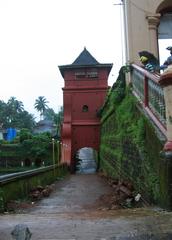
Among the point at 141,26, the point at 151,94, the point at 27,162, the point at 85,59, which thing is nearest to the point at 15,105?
the point at 27,162

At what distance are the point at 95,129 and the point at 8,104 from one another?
50.4 metres

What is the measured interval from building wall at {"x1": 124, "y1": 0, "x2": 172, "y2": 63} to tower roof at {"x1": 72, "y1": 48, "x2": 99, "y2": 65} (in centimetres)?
1911

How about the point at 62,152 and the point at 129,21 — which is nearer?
the point at 129,21

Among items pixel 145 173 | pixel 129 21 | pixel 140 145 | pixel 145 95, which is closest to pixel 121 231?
pixel 145 173

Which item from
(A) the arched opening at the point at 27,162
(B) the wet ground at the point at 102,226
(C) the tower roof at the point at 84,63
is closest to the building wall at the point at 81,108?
(C) the tower roof at the point at 84,63

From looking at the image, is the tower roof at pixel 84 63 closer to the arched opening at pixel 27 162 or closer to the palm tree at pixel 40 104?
the arched opening at pixel 27 162

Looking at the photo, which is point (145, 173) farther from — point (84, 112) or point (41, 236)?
point (84, 112)

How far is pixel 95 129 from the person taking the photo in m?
27.6

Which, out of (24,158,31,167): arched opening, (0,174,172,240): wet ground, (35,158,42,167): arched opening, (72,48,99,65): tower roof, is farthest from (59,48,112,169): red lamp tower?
(0,174,172,240): wet ground

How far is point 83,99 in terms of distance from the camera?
2861cm

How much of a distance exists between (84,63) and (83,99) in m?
3.18

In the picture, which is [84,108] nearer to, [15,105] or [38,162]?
[38,162]

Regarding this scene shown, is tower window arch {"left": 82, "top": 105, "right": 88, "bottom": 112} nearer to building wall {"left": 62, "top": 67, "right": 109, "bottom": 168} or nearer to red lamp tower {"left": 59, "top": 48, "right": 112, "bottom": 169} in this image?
red lamp tower {"left": 59, "top": 48, "right": 112, "bottom": 169}

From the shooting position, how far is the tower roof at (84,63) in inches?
1135
